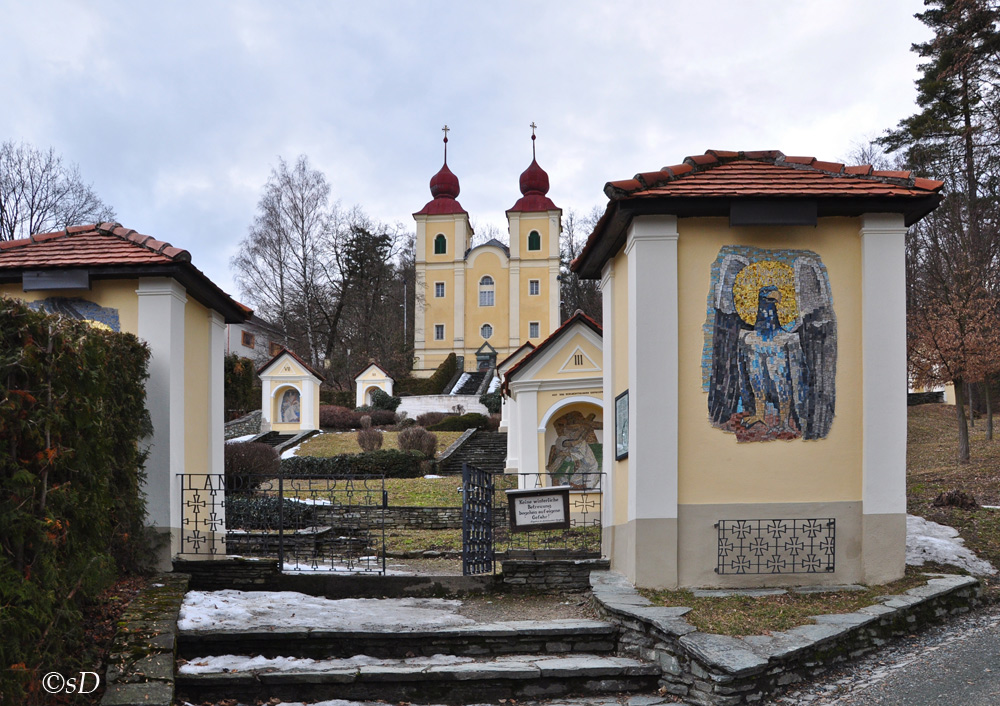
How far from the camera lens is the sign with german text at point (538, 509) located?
10.4 meters

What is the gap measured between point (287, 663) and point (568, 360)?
11942mm

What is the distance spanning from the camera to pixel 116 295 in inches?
402

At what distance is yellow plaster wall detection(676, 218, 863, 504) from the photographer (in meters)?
9.17

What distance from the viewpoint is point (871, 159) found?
35.2m

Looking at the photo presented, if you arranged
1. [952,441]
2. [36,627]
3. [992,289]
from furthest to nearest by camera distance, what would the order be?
1. [992,289]
2. [952,441]
3. [36,627]

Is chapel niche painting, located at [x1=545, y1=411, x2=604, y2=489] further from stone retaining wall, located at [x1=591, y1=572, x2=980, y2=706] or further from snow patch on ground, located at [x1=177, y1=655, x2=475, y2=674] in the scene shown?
snow patch on ground, located at [x1=177, y1=655, x2=475, y2=674]

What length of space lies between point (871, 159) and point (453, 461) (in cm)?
2095

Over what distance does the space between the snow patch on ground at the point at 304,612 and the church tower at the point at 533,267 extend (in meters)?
52.6

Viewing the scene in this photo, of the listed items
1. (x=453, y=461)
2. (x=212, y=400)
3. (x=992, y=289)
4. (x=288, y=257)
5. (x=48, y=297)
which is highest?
(x=288, y=257)

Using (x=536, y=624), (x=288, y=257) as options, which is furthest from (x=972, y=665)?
(x=288, y=257)

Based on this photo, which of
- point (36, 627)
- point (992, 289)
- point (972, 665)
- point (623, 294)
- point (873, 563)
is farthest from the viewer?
point (992, 289)

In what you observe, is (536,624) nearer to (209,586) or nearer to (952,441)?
(209,586)

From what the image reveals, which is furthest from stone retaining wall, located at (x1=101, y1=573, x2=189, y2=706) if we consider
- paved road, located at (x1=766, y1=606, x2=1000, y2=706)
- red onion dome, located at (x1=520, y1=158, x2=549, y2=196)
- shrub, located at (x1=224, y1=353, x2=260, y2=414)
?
red onion dome, located at (x1=520, y1=158, x2=549, y2=196)

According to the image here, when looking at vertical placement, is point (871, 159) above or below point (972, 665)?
above
